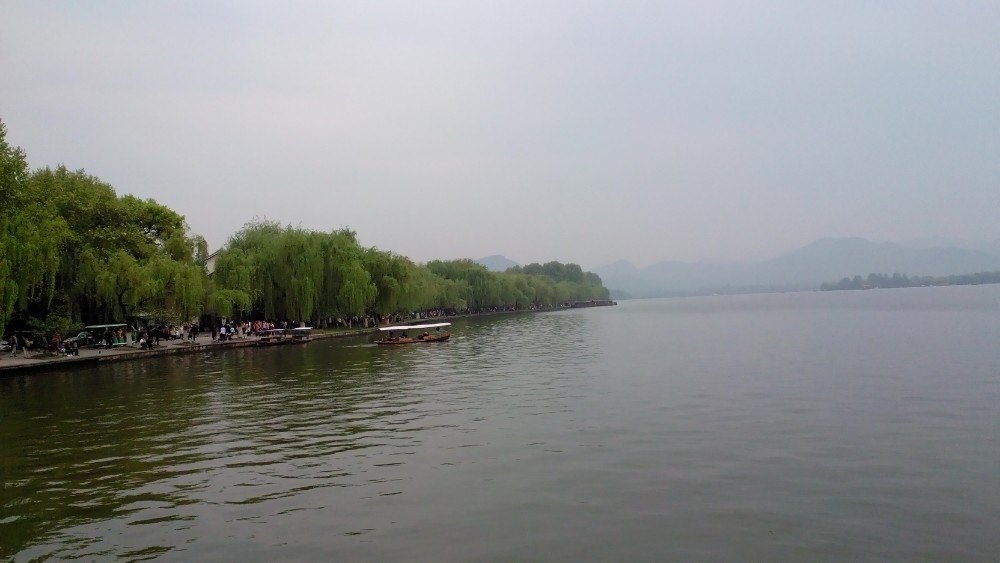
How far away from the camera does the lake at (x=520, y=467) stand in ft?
29.0

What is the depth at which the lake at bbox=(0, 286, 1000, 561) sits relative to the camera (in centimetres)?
883

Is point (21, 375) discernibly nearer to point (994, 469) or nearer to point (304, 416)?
point (304, 416)

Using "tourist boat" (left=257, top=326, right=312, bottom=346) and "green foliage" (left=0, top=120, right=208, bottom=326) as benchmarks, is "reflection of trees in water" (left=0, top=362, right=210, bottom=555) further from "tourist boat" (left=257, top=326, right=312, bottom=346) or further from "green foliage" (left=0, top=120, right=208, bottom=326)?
"tourist boat" (left=257, top=326, right=312, bottom=346)

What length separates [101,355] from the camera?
1502 inches

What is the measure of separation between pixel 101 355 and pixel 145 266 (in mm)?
7200

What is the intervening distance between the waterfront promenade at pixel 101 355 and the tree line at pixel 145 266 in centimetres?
197

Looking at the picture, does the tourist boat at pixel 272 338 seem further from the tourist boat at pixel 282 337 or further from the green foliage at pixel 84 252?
the green foliage at pixel 84 252

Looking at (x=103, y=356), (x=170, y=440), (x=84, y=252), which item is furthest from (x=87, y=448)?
(x=84, y=252)

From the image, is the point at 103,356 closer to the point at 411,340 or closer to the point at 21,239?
the point at 21,239

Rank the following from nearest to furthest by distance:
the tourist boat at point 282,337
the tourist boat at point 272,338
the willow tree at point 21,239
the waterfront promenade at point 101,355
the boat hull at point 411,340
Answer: the willow tree at point 21,239 → the waterfront promenade at point 101,355 → the boat hull at point 411,340 → the tourist boat at point 272,338 → the tourist boat at point 282,337

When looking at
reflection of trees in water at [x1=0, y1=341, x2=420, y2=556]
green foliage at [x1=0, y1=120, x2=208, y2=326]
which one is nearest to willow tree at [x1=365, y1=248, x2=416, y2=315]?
green foliage at [x1=0, y1=120, x2=208, y2=326]

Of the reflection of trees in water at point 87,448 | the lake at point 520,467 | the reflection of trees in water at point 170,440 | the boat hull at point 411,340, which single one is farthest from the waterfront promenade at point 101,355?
the boat hull at point 411,340

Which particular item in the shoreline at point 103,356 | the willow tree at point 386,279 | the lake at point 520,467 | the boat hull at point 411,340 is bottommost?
the lake at point 520,467

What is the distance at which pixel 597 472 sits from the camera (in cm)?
1189
